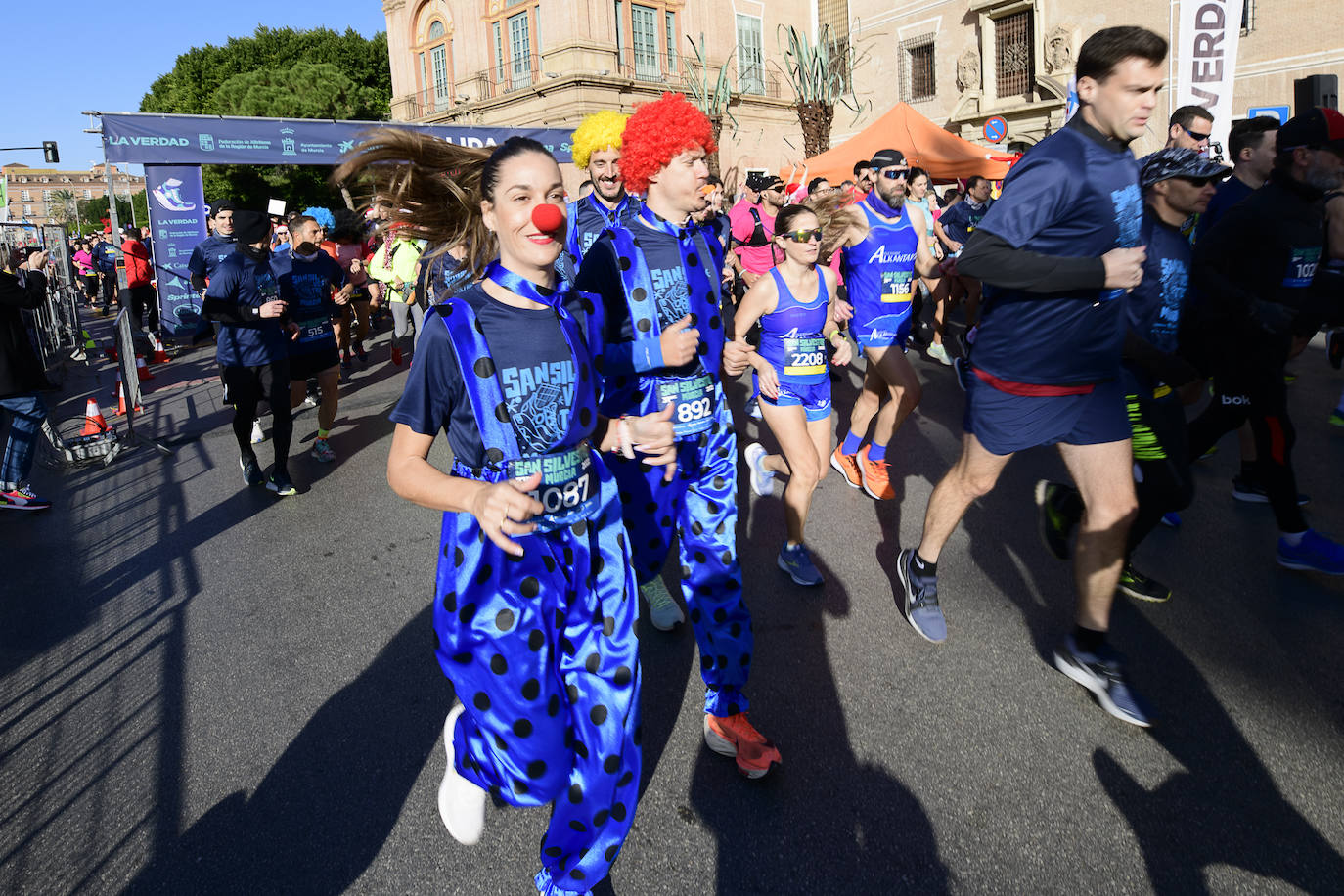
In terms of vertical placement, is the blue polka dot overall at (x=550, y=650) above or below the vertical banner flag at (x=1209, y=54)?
below

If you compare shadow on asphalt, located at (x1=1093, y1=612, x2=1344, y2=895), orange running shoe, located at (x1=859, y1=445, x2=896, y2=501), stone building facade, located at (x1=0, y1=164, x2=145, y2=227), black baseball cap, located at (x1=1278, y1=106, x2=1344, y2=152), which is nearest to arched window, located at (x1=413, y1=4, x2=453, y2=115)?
orange running shoe, located at (x1=859, y1=445, x2=896, y2=501)

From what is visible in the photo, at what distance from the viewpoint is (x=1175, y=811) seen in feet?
8.33

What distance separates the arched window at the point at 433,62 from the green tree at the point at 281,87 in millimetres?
3418

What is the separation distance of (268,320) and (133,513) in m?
1.63

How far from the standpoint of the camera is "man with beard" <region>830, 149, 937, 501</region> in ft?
18.7

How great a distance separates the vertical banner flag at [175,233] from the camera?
14.6 meters

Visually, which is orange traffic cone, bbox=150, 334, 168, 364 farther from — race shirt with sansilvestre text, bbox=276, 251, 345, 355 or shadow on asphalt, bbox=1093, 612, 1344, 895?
shadow on asphalt, bbox=1093, 612, 1344, 895

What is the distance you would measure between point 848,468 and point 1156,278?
8.82 feet

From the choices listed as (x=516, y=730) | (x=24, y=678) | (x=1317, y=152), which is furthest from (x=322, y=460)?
(x=1317, y=152)

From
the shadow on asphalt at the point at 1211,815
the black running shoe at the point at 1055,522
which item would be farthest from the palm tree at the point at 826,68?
the shadow on asphalt at the point at 1211,815

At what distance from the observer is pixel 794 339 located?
4539mm

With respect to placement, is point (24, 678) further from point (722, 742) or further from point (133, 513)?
point (722, 742)

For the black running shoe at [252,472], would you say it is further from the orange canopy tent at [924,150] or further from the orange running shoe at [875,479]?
the orange canopy tent at [924,150]

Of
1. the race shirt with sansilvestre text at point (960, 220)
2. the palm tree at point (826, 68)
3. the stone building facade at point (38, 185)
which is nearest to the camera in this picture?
the race shirt with sansilvestre text at point (960, 220)
